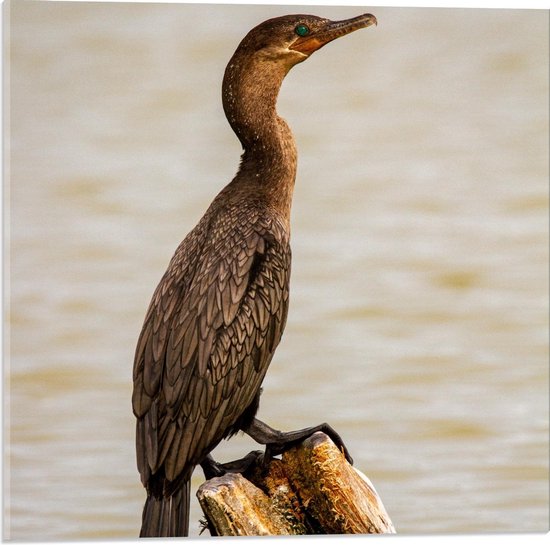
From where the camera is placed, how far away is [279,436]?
4.16 meters

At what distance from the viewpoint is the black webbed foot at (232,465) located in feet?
13.8

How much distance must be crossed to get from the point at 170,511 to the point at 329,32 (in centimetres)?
168

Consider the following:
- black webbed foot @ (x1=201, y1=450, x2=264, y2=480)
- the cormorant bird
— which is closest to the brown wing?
the cormorant bird

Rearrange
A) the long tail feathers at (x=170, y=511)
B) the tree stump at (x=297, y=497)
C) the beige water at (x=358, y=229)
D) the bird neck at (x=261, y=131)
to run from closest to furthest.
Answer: the tree stump at (x=297, y=497)
the long tail feathers at (x=170, y=511)
the bird neck at (x=261, y=131)
the beige water at (x=358, y=229)

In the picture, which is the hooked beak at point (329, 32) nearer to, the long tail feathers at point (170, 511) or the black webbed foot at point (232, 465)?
the black webbed foot at point (232, 465)

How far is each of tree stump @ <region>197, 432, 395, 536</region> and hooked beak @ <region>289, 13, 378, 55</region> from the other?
4.37 ft

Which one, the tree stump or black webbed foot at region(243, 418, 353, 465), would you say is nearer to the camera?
the tree stump

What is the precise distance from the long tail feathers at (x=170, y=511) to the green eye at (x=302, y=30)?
156cm

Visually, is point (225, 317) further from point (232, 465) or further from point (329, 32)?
point (329, 32)

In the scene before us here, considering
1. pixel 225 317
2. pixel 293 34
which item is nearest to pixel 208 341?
pixel 225 317

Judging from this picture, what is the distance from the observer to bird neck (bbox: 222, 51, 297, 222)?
4398mm

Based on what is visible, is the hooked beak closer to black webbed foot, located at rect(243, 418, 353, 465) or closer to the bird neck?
the bird neck

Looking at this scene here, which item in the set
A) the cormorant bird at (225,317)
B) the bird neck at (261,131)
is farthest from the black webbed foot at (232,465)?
the bird neck at (261,131)

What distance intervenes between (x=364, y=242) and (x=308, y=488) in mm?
1400
